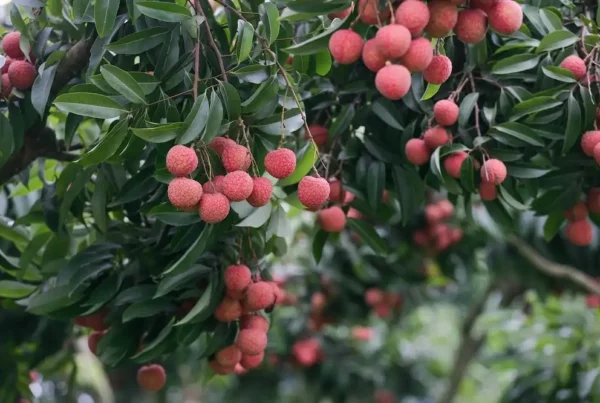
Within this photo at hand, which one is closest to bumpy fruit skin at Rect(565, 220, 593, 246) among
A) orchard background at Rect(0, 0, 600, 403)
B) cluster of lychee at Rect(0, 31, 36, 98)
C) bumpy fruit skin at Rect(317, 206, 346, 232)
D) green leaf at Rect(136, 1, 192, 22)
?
orchard background at Rect(0, 0, 600, 403)

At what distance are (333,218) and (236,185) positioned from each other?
428mm

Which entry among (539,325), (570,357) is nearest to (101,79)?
(570,357)

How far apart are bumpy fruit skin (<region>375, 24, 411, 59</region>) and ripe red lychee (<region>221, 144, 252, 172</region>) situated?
268mm

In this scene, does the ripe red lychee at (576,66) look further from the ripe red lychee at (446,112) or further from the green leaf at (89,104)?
the green leaf at (89,104)

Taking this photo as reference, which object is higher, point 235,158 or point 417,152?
point 235,158

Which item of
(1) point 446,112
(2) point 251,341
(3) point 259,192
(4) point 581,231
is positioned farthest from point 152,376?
(4) point 581,231

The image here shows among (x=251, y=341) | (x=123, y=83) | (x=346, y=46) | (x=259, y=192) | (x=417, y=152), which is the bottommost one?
(x=251, y=341)

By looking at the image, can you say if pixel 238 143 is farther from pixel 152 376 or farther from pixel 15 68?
pixel 152 376

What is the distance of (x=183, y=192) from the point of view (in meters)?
0.97

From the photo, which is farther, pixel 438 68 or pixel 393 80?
pixel 438 68

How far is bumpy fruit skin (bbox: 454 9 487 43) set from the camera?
90 cm

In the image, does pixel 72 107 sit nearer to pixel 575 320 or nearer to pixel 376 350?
pixel 575 320

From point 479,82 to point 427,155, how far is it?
19cm

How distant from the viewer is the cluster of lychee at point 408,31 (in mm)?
815
